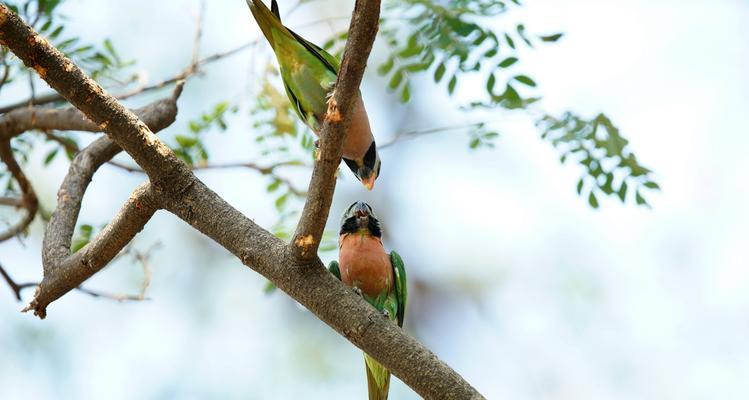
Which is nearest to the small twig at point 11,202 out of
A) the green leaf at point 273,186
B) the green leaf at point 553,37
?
the green leaf at point 273,186

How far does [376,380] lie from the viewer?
3.62 metres

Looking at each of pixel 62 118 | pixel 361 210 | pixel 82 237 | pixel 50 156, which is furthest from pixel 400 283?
pixel 50 156

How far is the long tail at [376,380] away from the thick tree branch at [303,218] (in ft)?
2.71

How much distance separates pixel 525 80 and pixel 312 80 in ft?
3.66

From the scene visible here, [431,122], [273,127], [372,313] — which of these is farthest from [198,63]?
[431,122]

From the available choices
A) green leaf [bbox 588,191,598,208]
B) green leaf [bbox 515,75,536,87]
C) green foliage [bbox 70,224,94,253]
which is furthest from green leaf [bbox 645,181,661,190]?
green foliage [bbox 70,224,94,253]

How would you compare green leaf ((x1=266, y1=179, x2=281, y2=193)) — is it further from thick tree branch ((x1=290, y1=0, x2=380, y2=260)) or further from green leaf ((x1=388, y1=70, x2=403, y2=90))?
thick tree branch ((x1=290, y1=0, x2=380, y2=260))

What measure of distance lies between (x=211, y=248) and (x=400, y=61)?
6205mm

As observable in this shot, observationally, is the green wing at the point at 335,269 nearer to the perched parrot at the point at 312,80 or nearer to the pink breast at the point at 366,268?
the pink breast at the point at 366,268

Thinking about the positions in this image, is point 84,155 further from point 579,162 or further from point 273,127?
point 579,162

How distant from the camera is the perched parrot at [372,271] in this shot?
3683 millimetres

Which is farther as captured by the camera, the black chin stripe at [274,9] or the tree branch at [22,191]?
the tree branch at [22,191]

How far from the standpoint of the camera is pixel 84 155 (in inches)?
146

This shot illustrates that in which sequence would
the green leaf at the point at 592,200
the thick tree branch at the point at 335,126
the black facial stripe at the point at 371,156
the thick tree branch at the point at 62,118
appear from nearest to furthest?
the thick tree branch at the point at 335,126
the black facial stripe at the point at 371,156
the thick tree branch at the point at 62,118
the green leaf at the point at 592,200
